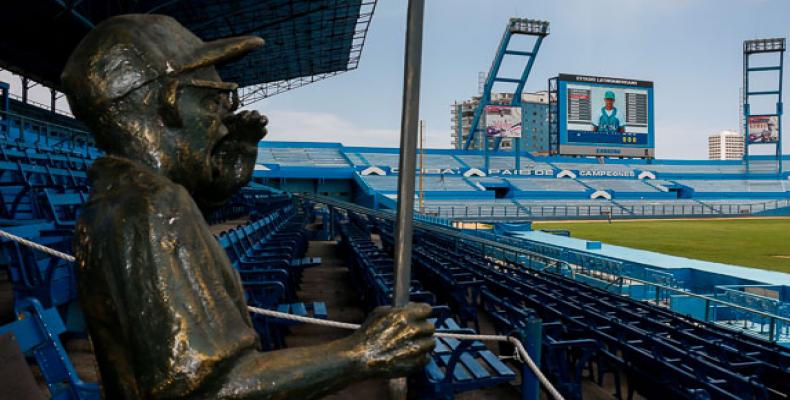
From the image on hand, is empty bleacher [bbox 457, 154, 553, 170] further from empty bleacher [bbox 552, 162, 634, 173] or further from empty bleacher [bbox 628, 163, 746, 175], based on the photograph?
empty bleacher [bbox 628, 163, 746, 175]

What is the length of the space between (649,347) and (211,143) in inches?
181

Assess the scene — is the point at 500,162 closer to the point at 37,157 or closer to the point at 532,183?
the point at 532,183

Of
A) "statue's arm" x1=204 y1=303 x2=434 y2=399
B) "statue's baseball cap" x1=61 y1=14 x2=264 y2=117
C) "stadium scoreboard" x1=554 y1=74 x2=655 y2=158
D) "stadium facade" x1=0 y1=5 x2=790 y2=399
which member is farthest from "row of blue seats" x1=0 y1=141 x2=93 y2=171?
"stadium scoreboard" x1=554 y1=74 x2=655 y2=158

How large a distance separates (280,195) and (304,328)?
56.2 feet

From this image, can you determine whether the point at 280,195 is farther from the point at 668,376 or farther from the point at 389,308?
the point at 389,308

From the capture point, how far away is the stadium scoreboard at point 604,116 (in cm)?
4353

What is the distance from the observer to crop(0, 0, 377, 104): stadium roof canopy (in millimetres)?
19031

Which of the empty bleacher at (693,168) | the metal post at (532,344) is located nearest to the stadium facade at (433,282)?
the metal post at (532,344)

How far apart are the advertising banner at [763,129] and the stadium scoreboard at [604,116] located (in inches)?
642

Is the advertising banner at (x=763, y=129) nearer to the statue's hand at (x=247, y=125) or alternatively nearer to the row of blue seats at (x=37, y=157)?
the row of blue seats at (x=37, y=157)

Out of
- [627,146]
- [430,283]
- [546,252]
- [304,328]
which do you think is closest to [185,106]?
[304,328]

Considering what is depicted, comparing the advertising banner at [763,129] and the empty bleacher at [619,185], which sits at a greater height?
the advertising banner at [763,129]

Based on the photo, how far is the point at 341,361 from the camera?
108 centimetres

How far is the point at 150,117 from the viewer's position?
3.84 ft
